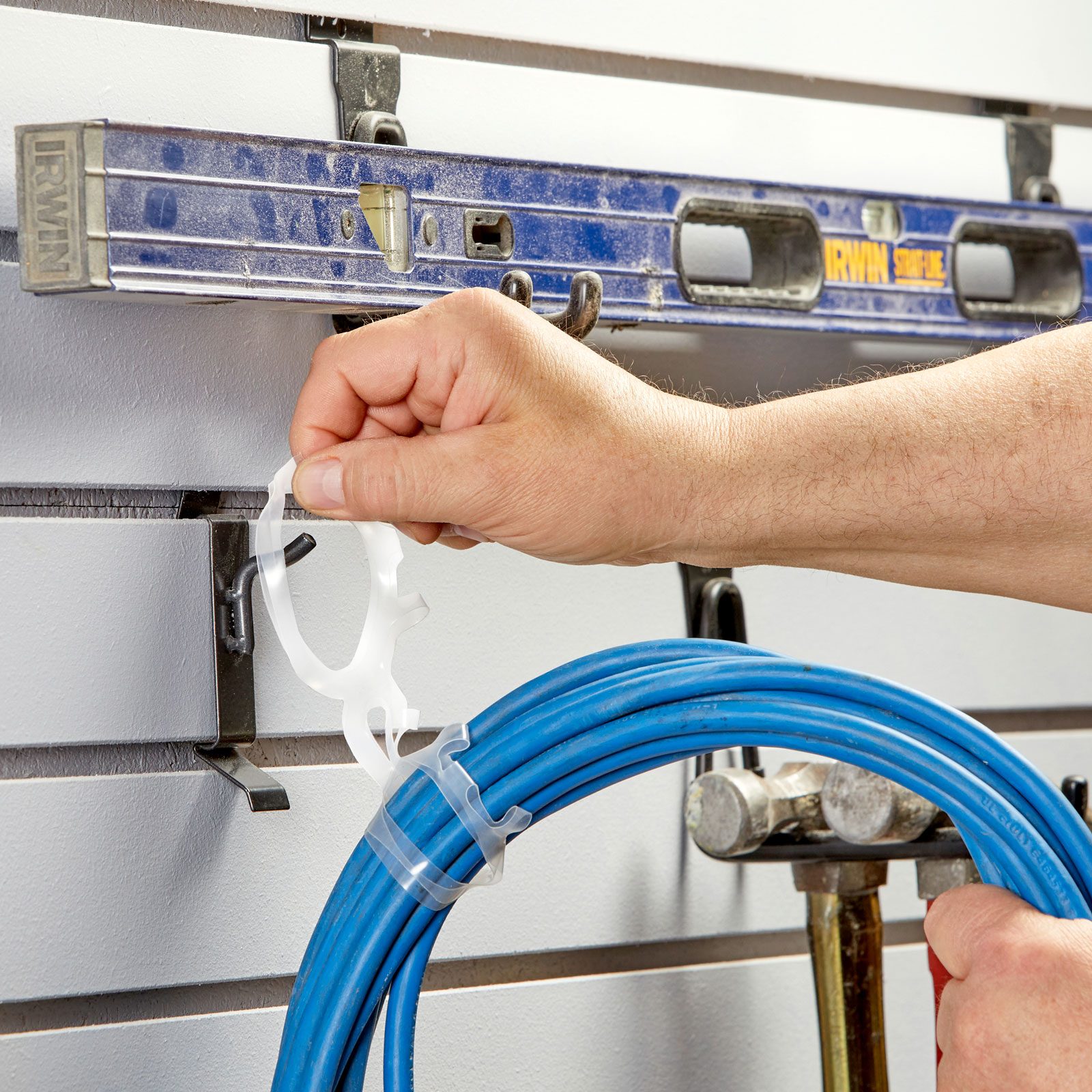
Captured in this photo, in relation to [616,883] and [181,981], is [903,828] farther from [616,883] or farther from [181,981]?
[181,981]

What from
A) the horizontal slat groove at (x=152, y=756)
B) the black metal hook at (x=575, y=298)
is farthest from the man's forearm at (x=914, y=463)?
the horizontal slat groove at (x=152, y=756)

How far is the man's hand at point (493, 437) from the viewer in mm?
715

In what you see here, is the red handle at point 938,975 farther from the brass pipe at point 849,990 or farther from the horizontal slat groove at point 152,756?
the horizontal slat groove at point 152,756

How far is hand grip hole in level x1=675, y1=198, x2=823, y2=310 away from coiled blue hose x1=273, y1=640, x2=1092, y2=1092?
12.4 inches

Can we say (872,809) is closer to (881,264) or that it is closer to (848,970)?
(848,970)

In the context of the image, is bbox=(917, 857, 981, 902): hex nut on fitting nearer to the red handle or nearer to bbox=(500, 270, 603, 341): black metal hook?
the red handle

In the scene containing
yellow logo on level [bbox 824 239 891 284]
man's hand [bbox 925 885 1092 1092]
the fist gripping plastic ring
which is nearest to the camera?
man's hand [bbox 925 885 1092 1092]

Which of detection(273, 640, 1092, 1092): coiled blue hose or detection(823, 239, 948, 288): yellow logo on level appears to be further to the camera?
detection(823, 239, 948, 288): yellow logo on level

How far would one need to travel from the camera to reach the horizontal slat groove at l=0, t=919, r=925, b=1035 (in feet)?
2.79

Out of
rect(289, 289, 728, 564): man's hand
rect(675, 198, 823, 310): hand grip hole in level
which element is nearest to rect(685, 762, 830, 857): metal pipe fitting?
rect(289, 289, 728, 564): man's hand

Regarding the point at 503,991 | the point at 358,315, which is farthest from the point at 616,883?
the point at 358,315

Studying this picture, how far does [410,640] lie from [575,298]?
0.30 m

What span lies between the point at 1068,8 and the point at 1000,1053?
0.96 metres

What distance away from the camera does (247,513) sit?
3.01ft
